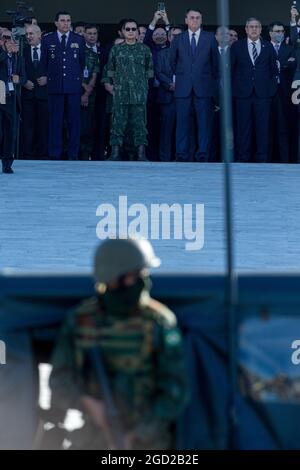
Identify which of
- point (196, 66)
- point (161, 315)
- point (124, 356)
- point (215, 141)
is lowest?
point (215, 141)

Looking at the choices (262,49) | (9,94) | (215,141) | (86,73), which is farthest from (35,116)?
(262,49)

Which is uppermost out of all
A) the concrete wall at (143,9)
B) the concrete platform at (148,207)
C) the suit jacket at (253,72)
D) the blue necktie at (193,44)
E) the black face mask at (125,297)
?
the concrete wall at (143,9)

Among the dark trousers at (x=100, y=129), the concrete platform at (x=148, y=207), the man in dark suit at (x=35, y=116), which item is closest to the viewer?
the concrete platform at (x=148, y=207)

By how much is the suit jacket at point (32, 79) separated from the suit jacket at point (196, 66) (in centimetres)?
184

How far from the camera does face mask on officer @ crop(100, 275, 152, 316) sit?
517 cm

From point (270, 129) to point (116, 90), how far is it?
2.25 m

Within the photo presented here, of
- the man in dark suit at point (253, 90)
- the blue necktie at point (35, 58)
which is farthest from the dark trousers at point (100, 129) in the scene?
the man in dark suit at point (253, 90)

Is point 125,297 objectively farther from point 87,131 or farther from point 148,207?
point 87,131

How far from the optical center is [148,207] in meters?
16.2

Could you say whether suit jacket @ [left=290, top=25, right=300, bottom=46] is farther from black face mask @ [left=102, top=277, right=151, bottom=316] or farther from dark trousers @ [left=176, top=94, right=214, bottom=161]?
black face mask @ [left=102, top=277, right=151, bottom=316]

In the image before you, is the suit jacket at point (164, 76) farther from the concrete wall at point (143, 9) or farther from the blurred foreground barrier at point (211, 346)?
the blurred foreground barrier at point (211, 346)

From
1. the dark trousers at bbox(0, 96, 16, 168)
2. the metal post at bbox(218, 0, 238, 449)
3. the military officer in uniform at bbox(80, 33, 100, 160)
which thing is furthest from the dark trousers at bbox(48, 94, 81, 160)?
the metal post at bbox(218, 0, 238, 449)

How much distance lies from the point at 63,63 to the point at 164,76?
Result: 4.50 feet

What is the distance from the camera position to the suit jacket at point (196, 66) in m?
21.2
